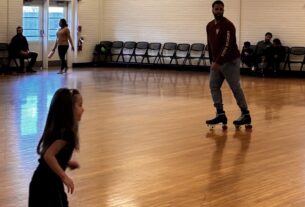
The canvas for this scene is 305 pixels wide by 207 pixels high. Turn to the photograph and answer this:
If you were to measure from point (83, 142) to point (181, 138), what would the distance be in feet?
4.22

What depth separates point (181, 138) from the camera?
7.56 meters

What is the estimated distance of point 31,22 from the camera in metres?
19.8

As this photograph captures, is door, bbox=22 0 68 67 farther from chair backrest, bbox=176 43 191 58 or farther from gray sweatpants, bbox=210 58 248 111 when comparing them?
gray sweatpants, bbox=210 58 248 111

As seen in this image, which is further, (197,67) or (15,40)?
(197,67)

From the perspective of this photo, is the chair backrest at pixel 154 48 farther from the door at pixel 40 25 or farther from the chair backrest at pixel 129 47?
the door at pixel 40 25

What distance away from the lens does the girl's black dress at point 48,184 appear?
314 centimetres

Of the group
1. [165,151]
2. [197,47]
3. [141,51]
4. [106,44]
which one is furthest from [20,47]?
[165,151]

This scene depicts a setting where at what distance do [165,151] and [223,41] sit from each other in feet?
6.79

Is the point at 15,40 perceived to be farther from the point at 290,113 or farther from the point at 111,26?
the point at 290,113

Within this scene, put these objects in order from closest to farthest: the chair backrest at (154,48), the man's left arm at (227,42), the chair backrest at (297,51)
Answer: the man's left arm at (227,42)
the chair backrest at (297,51)
the chair backrest at (154,48)

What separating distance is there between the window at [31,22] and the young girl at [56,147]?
55.4 feet

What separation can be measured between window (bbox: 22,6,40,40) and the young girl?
16.9m

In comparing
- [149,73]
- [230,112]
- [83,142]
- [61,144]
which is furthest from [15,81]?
[61,144]

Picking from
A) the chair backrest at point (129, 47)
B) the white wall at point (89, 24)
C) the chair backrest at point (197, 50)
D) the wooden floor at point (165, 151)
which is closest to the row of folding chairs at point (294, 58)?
the chair backrest at point (197, 50)
